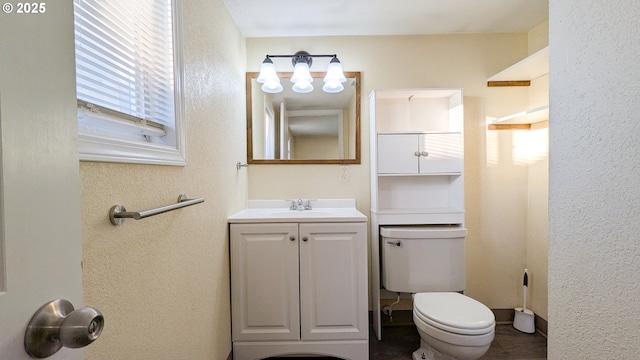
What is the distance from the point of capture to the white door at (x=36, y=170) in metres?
0.32

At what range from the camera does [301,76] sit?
2.00 m

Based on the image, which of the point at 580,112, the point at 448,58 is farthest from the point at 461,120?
the point at 580,112

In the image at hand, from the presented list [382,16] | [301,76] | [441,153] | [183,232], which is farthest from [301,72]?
[183,232]

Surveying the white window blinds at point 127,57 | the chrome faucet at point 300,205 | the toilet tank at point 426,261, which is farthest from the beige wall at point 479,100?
the white window blinds at point 127,57

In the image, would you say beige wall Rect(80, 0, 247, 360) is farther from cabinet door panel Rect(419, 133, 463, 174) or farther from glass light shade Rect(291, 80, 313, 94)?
cabinet door panel Rect(419, 133, 463, 174)

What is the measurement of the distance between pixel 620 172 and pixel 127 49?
1404 millimetres

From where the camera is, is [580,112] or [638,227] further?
[580,112]

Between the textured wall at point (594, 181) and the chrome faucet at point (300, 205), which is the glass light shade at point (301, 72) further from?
the textured wall at point (594, 181)

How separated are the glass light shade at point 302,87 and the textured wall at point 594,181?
59.0 inches

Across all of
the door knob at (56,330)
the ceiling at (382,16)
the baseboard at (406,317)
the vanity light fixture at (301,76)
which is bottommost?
the baseboard at (406,317)

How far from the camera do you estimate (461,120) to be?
193 centimetres

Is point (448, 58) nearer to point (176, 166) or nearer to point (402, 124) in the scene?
point (402, 124)

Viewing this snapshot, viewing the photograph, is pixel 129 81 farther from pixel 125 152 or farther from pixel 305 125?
pixel 305 125

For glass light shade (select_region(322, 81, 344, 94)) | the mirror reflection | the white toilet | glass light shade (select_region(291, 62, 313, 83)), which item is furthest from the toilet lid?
glass light shade (select_region(291, 62, 313, 83))
